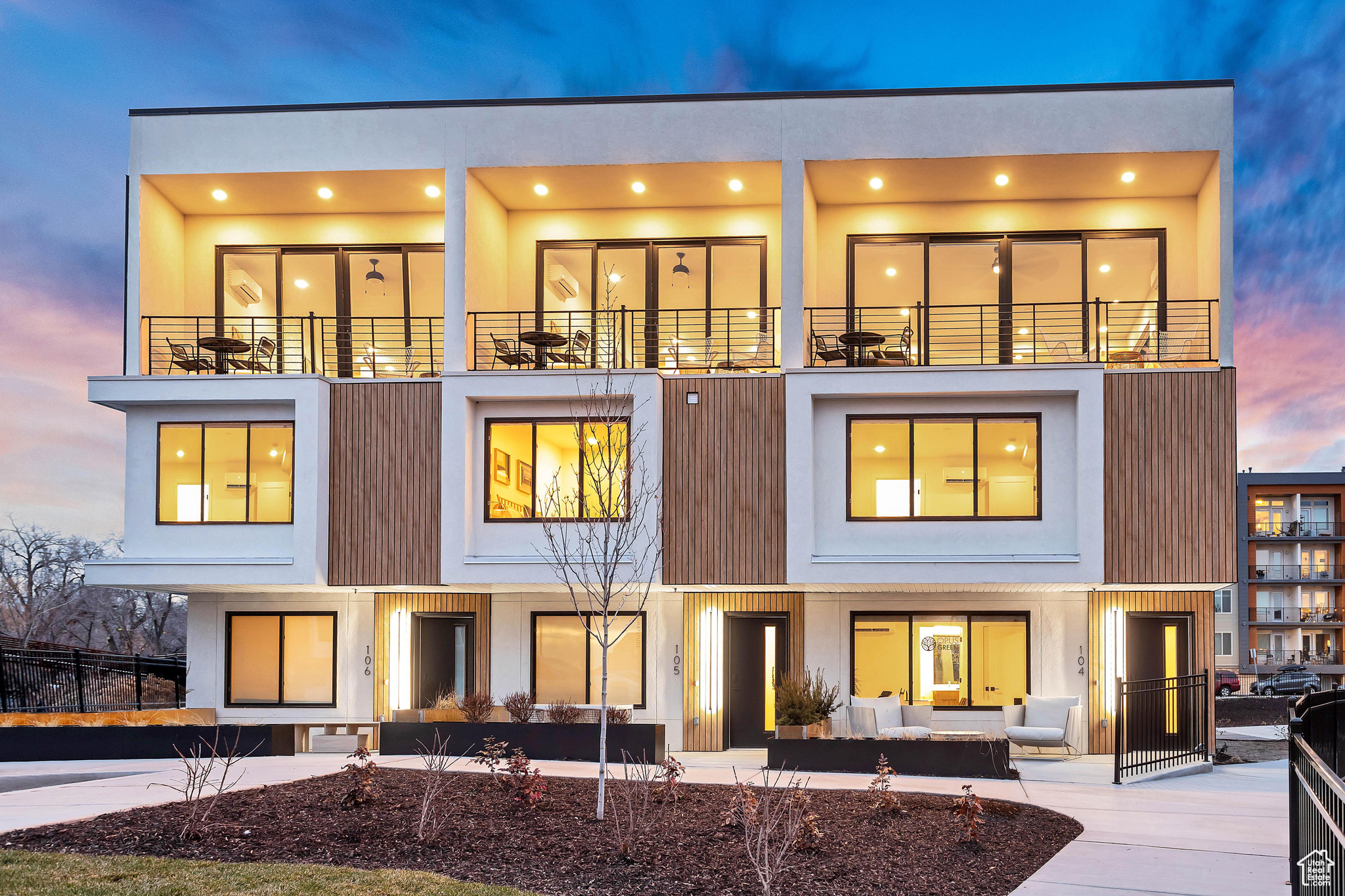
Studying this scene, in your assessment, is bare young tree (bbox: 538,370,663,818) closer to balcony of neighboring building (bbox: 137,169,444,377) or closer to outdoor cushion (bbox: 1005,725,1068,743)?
balcony of neighboring building (bbox: 137,169,444,377)

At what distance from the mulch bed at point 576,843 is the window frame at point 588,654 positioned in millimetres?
6530

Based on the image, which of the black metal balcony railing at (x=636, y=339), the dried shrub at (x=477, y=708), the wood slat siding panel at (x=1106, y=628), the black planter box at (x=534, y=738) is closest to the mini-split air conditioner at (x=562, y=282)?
the black metal balcony railing at (x=636, y=339)

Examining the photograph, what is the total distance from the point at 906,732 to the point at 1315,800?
9.45m

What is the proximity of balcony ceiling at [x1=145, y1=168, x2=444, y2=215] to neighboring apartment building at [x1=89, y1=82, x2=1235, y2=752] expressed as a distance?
0.08 m

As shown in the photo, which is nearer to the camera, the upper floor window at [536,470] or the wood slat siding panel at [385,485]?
the upper floor window at [536,470]

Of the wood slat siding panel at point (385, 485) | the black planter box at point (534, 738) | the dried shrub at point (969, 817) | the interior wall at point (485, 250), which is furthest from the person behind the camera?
the interior wall at point (485, 250)

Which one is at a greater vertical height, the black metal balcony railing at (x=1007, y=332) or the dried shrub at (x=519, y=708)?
the black metal balcony railing at (x=1007, y=332)

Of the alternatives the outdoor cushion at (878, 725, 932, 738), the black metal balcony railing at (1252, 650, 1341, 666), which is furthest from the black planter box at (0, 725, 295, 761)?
the black metal balcony railing at (1252, 650, 1341, 666)

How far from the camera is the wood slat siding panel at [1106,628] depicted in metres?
15.8

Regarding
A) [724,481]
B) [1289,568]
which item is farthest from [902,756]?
[1289,568]

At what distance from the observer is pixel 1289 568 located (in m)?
57.8

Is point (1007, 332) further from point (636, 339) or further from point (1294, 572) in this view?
point (1294, 572)

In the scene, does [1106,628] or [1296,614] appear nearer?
[1106,628]

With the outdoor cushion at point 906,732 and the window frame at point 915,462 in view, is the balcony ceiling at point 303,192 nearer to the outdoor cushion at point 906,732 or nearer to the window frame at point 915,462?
the window frame at point 915,462
